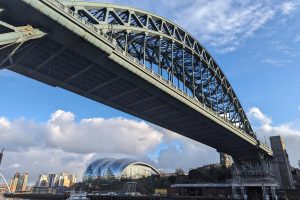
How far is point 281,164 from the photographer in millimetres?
101750

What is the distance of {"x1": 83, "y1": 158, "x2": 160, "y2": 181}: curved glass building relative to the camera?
559 ft

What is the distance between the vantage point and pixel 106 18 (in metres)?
36.7

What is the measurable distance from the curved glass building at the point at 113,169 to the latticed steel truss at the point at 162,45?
98671mm

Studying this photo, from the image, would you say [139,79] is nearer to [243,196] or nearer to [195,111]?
[195,111]

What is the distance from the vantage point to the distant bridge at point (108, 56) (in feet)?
92.0

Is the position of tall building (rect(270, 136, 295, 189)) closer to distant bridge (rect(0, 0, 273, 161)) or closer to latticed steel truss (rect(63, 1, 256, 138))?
latticed steel truss (rect(63, 1, 256, 138))

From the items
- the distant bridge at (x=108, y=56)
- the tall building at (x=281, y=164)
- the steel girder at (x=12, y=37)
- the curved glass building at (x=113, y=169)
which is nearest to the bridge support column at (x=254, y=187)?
the distant bridge at (x=108, y=56)

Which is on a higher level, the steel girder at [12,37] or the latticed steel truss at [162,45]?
the latticed steel truss at [162,45]

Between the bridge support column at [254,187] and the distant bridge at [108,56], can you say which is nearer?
the distant bridge at [108,56]

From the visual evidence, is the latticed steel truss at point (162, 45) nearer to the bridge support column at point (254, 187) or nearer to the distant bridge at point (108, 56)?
the distant bridge at point (108, 56)

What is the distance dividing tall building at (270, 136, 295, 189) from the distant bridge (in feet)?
137

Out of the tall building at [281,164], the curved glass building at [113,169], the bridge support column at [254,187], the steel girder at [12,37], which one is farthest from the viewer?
the curved glass building at [113,169]

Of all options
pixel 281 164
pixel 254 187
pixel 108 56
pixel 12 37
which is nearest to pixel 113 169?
pixel 281 164

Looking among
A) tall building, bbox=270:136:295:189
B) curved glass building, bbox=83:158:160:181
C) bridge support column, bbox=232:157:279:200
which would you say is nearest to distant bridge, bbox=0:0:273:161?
bridge support column, bbox=232:157:279:200
